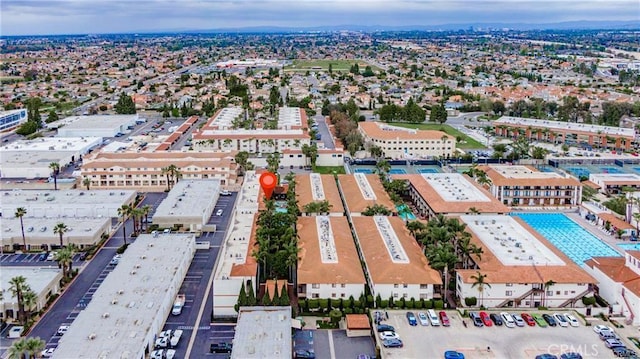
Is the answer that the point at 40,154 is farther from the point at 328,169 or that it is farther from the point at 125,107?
the point at 328,169

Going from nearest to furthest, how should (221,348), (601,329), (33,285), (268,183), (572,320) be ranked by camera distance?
(221,348) → (601,329) → (572,320) → (33,285) → (268,183)

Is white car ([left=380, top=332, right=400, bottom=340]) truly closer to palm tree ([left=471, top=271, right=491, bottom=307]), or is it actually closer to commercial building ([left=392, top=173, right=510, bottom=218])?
palm tree ([left=471, top=271, right=491, bottom=307])

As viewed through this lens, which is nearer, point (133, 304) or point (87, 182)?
point (133, 304)

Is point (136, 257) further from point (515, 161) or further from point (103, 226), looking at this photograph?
point (515, 161)

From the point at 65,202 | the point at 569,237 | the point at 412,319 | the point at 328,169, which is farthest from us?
the point at 328,169

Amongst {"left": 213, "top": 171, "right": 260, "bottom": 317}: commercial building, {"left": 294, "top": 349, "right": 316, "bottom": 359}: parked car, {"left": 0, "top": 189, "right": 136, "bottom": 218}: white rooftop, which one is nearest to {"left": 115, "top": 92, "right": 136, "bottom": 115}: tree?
{"left": 0, "top": 189, "right": 136, "bottom": 218}: white rooftop

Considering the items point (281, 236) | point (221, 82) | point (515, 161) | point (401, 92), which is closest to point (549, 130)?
point (515, 161)

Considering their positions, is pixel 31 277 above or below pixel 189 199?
below

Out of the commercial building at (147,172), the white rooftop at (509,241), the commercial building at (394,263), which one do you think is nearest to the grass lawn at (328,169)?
the commercial building at (147,172)

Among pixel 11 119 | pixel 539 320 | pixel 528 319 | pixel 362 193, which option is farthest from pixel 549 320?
pixel 11 119
